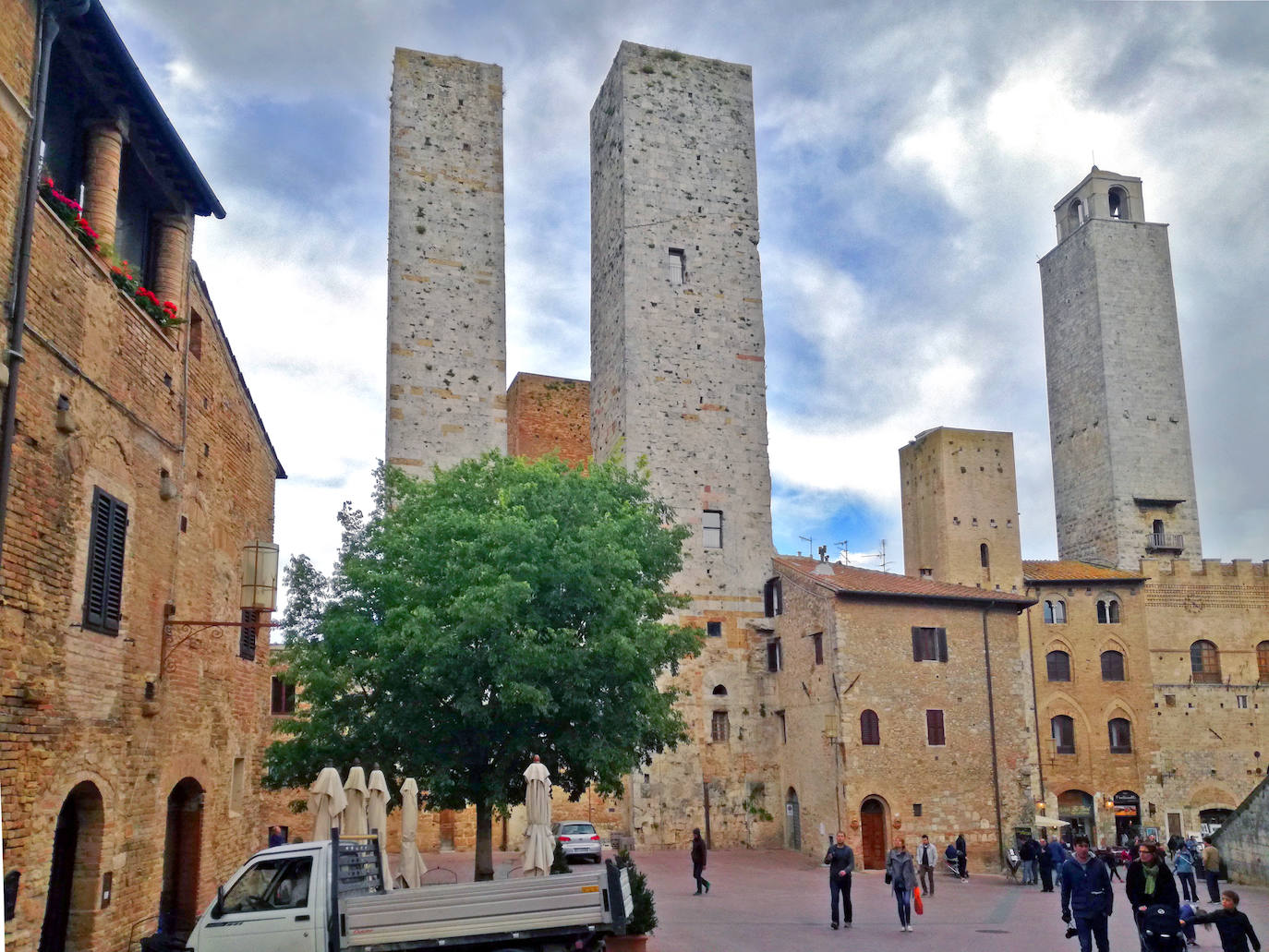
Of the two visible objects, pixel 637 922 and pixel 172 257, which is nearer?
pixel 172 257

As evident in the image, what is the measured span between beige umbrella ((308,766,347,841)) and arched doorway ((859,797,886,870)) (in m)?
20.3

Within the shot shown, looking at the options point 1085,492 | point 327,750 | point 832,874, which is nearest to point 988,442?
point 1085,492

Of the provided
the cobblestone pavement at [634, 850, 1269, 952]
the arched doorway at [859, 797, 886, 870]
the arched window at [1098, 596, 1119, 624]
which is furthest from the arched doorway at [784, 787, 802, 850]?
the arched window at [1098, 596, 1119, 624]

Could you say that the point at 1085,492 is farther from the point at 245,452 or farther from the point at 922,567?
the point at 245,452

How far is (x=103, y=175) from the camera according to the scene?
11.4m

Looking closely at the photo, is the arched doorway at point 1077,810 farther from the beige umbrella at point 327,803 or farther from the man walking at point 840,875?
the beige umbrella at point 327,803

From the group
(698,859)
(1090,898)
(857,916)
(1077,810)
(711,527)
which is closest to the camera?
(1090,898)

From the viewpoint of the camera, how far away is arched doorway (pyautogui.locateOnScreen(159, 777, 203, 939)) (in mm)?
13797

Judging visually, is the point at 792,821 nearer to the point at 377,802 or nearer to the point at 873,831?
the point at 873,831

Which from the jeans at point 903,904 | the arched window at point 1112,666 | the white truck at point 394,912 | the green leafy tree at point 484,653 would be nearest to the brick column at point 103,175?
the white truck at point 394,912

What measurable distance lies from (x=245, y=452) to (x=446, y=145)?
21.4 metres

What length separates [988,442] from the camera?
153 feet

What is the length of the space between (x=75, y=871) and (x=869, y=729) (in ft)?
76.4

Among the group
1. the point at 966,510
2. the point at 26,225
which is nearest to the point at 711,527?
the point at 966,510
